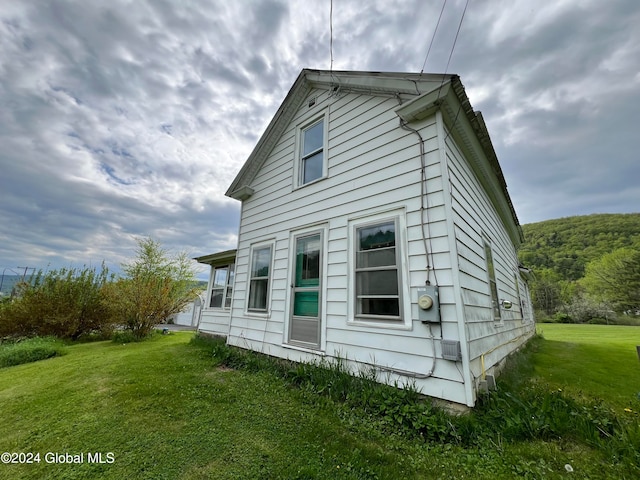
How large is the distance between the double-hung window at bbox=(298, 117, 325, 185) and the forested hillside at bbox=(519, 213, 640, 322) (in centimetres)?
4232

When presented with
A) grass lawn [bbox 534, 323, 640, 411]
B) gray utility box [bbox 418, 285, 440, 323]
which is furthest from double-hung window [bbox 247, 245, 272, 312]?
grass lawn [bbox 534, 323, 640, 411]

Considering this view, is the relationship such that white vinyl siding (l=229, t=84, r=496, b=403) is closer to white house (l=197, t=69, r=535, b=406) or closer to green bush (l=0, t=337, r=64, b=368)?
white house (l=197, t=69, r=535, b=406)

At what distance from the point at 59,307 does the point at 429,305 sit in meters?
13.6

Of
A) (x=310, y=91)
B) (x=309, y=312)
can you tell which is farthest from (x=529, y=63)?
(x=309, y=312)

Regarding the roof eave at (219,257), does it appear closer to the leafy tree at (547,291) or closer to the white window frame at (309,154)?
the white window frame at (309,154)

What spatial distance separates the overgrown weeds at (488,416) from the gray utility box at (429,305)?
86cm

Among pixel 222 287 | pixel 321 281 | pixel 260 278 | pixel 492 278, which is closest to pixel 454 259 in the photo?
pixel 321 281

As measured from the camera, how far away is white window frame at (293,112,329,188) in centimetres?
493

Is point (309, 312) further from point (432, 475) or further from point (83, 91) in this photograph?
point (83, 91)

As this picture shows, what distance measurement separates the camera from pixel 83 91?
802 centimetres

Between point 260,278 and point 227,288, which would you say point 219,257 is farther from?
point 260,278

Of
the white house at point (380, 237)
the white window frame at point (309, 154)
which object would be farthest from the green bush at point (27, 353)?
the white window frame at point (309, 154)

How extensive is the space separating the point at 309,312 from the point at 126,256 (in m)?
23.0

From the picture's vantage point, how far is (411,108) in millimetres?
3471
